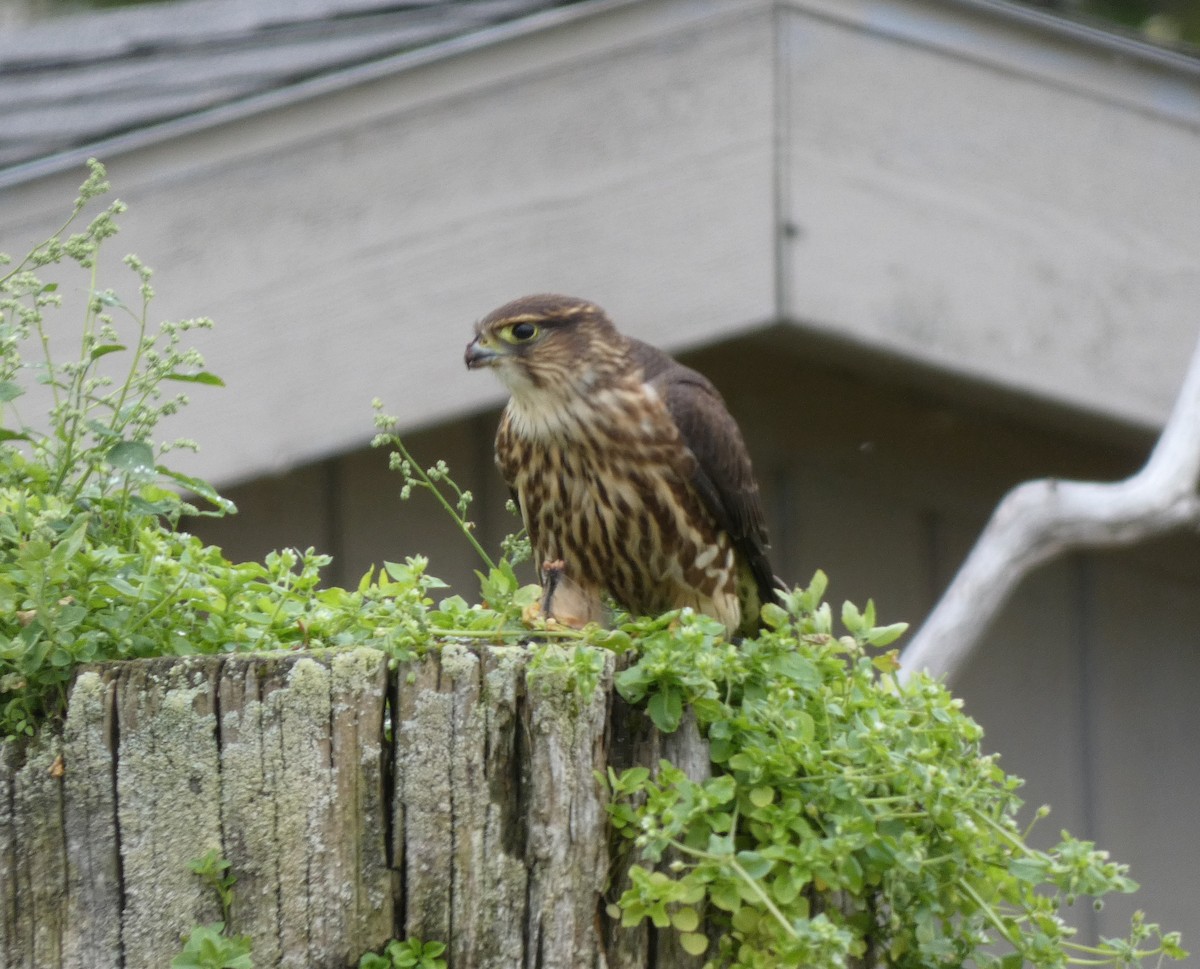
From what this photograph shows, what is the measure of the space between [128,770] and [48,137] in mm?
2634

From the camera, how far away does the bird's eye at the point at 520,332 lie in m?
3.10

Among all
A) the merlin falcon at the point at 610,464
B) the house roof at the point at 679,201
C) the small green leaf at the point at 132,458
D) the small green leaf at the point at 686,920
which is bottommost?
the small green leaf at the point at 686,920

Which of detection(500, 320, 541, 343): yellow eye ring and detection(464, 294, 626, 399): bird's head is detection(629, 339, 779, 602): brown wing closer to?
detection(464, 294, 626, 399): bird's head

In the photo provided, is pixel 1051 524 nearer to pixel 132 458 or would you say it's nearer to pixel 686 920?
pixel 686 920

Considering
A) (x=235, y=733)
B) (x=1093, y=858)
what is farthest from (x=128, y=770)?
(x=1093, y=858)

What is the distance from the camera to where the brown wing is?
3.11 m

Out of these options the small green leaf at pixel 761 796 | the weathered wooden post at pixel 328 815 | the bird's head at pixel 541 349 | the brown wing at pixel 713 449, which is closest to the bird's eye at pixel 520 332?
the bird's head at pixel 541 349

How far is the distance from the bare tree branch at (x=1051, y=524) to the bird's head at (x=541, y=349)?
1.21 meters

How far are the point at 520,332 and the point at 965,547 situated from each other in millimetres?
2040

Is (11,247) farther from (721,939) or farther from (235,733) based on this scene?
(721,939)

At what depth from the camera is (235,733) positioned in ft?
6.20

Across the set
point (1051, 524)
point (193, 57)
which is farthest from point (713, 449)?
point (193, 57)

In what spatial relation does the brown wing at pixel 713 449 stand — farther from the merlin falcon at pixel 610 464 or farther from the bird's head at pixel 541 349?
the bird's head at pixel 541 349

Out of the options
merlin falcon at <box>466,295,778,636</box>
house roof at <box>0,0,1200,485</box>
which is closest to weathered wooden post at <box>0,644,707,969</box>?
merlin falcon at <box>466,295,778,636</box>
